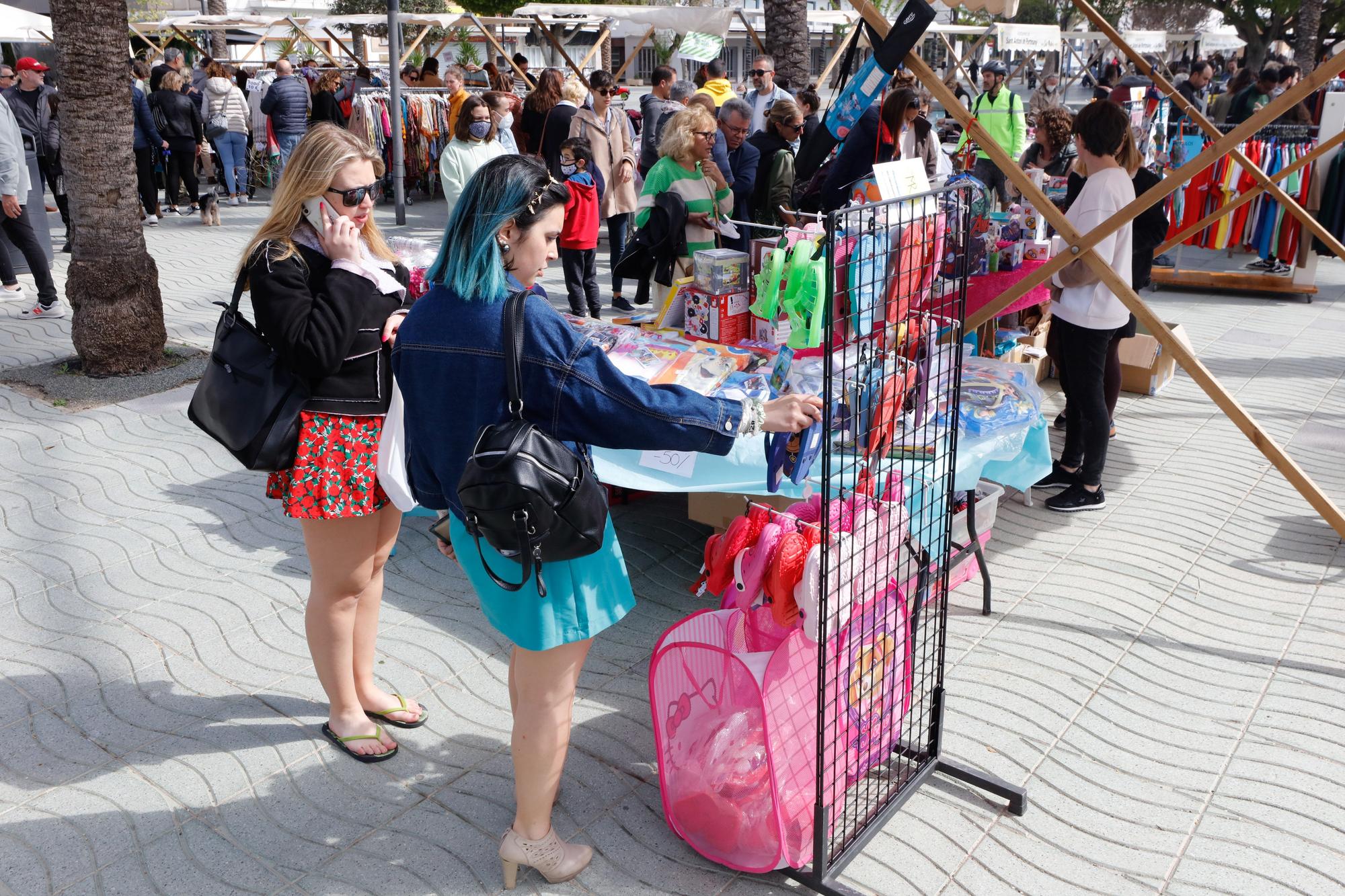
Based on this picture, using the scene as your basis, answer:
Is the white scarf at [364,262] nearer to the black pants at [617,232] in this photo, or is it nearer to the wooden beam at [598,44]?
the black pants at [617,232]

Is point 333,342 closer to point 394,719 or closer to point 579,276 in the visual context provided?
point 394,719

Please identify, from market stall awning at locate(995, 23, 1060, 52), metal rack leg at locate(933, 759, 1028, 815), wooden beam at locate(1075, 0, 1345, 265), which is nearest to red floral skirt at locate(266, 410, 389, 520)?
metal rack leg at locate(933, 759, 1028, 815)

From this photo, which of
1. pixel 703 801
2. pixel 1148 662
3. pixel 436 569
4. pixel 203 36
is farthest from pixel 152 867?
pixel 203 36

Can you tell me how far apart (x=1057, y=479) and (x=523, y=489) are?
12.3ft

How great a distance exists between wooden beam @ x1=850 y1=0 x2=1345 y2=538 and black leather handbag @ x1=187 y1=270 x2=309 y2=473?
6.42ft

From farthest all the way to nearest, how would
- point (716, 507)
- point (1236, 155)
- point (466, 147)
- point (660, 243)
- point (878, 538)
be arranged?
1. point (466, 147)
2. point (660, 243)
3. point (1236, 155)
4. point (716, 507)
5. point (878, 538)

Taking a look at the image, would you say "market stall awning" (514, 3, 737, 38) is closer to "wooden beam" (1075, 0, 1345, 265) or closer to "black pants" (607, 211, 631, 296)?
"black pants" (607, 211, 631, 296)

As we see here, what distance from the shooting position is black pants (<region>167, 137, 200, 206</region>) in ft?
40.4

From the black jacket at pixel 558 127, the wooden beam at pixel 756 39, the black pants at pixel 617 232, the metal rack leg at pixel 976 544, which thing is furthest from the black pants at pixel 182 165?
the metal rack leg at pixel 976 544

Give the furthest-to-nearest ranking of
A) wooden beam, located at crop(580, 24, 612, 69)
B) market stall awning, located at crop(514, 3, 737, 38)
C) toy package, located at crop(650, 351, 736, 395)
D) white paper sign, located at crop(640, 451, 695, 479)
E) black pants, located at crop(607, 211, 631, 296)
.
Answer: wooden beam, located at crop(580, 24, 612, 69) → market stall awning, located at crop(514, 3, 737, 38) → black pants, located at crop(607, 211, 631, 296) → toy package, located at crop(650, 351, 736, 395) → white paper sign, located at crop(640, 451, 695, 479)

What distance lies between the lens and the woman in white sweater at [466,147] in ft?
25.3

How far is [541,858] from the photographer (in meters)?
2.57

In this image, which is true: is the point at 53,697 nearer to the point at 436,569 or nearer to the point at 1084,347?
the point at 436,569

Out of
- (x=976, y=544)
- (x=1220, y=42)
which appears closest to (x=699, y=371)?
(x=976, y=544)
